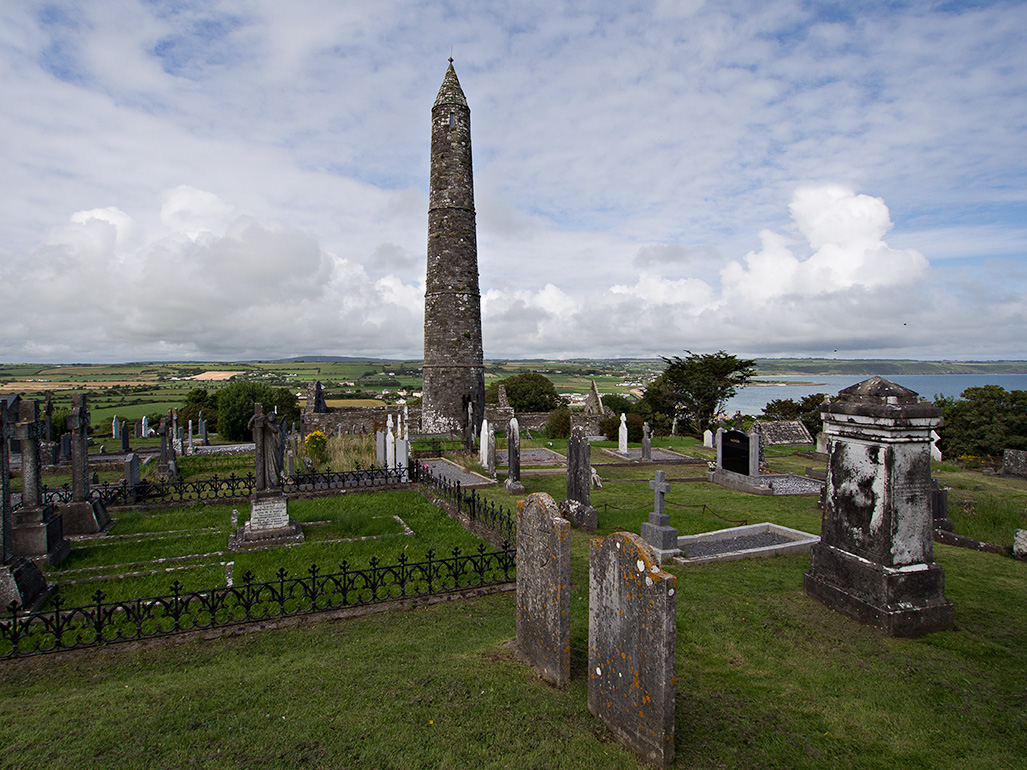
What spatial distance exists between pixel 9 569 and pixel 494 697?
645 cm

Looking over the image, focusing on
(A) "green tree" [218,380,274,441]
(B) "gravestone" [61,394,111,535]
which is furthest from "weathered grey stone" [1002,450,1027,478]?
(A) "green tree" [218,380,274,441]

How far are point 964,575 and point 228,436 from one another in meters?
32.5

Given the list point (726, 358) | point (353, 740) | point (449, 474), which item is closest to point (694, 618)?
point (353, 740)

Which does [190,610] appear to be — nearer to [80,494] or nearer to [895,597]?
[80,494]

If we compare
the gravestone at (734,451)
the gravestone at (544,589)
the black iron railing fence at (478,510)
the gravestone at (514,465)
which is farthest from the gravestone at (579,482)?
the gravestone at (734,451)

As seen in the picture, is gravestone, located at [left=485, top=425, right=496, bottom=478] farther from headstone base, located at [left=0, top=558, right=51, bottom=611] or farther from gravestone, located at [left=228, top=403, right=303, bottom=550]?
headstone base, located at [left=0, top=558, right=51, bottom=611]

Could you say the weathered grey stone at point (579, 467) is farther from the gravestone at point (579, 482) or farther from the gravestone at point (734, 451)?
the gravestone at point (734, 451)

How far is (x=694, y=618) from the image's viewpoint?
595cm

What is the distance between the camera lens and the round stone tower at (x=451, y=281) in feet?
78.6

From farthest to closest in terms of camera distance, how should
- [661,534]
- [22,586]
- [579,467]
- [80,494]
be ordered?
[579,467] < [80,494] < [661,534] < [22,586]

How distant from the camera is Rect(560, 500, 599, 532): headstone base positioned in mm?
10109

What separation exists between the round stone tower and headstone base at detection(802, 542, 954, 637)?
18.9m

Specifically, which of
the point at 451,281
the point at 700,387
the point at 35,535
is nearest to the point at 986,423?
the point at 700,387

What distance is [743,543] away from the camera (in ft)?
30.1
